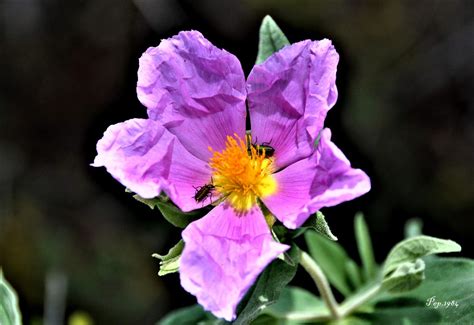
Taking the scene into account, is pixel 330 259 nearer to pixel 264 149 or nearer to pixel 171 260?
pixel 264 149

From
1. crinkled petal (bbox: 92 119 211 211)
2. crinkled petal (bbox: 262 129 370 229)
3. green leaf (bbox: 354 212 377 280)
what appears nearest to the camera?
crinkled petal (bbox: 262 129 370 229)

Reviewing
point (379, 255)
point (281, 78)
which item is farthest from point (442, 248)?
point (379, 255)

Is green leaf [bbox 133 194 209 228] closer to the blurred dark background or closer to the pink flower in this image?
the pink flower

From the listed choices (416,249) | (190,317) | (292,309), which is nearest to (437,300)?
(416,249)

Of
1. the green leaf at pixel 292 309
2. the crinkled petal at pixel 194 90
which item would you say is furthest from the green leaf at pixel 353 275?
the crinkled petal at pixel 194 90

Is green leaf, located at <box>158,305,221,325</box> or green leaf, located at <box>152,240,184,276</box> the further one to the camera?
green leaf, located at <box>158,305,221,325</box>

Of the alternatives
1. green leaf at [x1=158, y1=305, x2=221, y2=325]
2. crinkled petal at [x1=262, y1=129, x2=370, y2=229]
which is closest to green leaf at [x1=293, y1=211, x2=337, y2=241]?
crinkled petal at [x1=262, y1=129, x2=370, y2=229]
